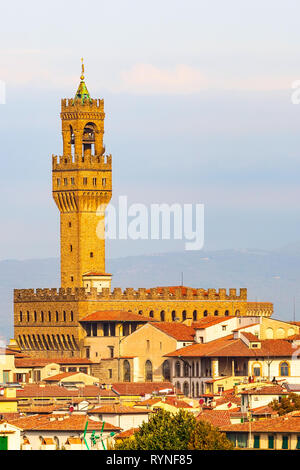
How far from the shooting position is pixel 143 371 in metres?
158

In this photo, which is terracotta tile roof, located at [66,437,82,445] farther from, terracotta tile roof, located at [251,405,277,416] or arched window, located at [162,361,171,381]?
arched window, located at [162,361,171,381]

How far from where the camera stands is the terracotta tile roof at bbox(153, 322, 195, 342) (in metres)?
158

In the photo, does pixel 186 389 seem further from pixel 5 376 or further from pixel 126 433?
pixel 126 433

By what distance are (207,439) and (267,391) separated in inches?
1050

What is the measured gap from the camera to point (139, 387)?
142750 millimetres

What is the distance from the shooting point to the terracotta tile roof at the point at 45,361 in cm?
15650

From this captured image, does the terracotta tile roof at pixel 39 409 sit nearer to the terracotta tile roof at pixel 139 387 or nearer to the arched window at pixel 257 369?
the terracotta tile roof at pixel 139 387

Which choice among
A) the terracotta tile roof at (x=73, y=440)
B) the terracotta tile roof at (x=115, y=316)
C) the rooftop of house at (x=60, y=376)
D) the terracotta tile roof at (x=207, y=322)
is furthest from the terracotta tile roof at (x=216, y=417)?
the terracotta tile roof at (x=115, y=316)

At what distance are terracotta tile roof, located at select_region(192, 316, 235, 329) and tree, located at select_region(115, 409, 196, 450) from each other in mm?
53477

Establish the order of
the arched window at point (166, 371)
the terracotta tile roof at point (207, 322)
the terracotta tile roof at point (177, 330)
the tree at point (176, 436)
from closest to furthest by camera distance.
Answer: the tree at point (176, 436), the arched window at point (166, 371), the terracotta tile roof at point (177, 330), the terracotta tile roof at point (207, 322)

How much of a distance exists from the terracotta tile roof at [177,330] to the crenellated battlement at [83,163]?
49.4 feet

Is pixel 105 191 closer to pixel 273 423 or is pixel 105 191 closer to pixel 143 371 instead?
pixel 143 371

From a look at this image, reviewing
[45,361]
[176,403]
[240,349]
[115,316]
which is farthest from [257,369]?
[176,403]
